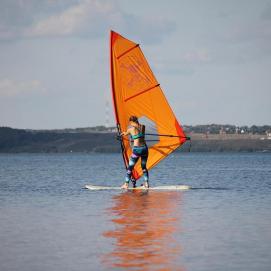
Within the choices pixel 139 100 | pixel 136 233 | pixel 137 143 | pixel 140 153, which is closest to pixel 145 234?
pixel 136 233

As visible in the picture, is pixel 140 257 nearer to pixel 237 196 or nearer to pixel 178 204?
pixel 178 204

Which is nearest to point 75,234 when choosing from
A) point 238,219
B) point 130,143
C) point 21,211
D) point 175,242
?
point 175,242

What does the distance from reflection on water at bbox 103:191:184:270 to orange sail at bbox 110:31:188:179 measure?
261 inches

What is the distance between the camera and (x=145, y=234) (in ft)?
62.3

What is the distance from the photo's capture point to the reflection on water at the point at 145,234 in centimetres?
1540

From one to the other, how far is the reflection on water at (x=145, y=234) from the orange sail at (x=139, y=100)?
663cm

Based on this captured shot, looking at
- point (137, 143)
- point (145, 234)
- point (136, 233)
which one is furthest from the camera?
point (137, 143)

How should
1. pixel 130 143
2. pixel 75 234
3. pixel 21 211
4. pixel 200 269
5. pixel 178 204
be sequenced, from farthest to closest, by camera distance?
pixel 130 143 < pixel 178 204 < pixel 21 211 < pixel 75 234 < pixel 200 269

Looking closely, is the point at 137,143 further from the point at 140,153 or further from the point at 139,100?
the point at 139,100

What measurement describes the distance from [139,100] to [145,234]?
1737cm

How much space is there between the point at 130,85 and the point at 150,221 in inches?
577

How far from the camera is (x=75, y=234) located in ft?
62.6

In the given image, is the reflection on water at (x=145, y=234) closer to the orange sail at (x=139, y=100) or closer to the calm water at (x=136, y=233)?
the calm water at (x=136, y=233)

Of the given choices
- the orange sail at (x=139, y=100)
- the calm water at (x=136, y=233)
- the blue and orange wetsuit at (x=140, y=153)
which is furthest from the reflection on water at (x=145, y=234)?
the orange sail at (x=139, y=100)
